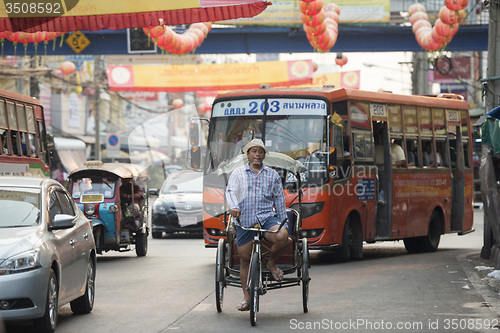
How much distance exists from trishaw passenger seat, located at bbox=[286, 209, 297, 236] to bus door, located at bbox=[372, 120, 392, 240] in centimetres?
755

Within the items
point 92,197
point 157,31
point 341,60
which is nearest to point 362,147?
point 92,197

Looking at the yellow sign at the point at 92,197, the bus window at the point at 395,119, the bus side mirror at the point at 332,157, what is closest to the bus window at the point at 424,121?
the bus window at the point at 395,119

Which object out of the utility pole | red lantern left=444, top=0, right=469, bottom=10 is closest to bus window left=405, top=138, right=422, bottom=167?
the utility pole

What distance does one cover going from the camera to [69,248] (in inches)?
393

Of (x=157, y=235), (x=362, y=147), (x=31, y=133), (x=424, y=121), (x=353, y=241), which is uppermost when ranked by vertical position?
(x=424, y=121)

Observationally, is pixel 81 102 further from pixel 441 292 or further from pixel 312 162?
pixel 441 292

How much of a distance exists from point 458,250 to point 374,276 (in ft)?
22.4

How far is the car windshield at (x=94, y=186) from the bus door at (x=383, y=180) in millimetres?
4871

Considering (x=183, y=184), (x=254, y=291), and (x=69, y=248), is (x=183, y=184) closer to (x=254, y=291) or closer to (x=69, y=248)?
(x=69, y=248)

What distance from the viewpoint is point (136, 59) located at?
75.6 metres

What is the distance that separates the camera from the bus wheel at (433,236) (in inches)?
820

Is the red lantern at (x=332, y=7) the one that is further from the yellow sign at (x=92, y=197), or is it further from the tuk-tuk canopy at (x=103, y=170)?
the yellow sign at (x=92, y=197)

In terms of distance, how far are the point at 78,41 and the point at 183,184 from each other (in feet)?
24.0

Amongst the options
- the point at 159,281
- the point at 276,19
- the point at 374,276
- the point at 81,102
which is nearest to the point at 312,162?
the point at 374,276
